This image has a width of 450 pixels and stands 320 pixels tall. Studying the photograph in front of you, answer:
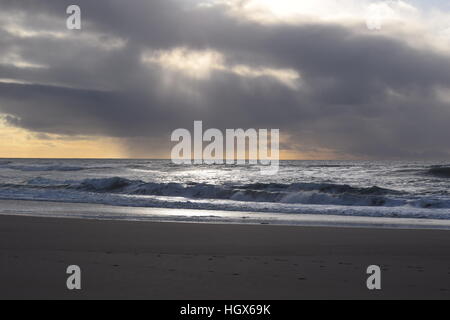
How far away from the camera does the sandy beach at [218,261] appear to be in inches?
207

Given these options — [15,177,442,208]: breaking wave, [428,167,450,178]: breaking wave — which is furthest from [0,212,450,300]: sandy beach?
[428,167,450,178]: breaking wave

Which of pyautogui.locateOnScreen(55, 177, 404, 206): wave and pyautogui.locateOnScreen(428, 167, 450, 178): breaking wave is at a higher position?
pyautogui.locateOnScreen(428, 167, 450, 178): breaking wave

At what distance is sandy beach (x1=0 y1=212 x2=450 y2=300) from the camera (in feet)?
17.3

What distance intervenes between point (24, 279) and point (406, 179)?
30348 millimetres

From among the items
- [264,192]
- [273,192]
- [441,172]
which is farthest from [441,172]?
[264,192]

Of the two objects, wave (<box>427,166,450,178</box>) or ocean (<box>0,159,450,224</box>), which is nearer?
ocean (<box>0,159,450,224</box>)

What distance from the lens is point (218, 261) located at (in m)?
6.98

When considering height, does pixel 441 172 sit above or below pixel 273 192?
above

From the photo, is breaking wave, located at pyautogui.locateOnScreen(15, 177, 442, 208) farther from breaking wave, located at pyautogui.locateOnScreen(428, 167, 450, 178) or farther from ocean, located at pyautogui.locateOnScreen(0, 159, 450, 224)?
breaking wave, located at pyautogui.locateOnScreen(428, 167, 450, 178)

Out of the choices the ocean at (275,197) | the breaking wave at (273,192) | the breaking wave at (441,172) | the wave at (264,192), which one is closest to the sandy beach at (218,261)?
the ocean at (275,197)

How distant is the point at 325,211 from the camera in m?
16.7

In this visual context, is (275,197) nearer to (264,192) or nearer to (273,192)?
(264,192)
